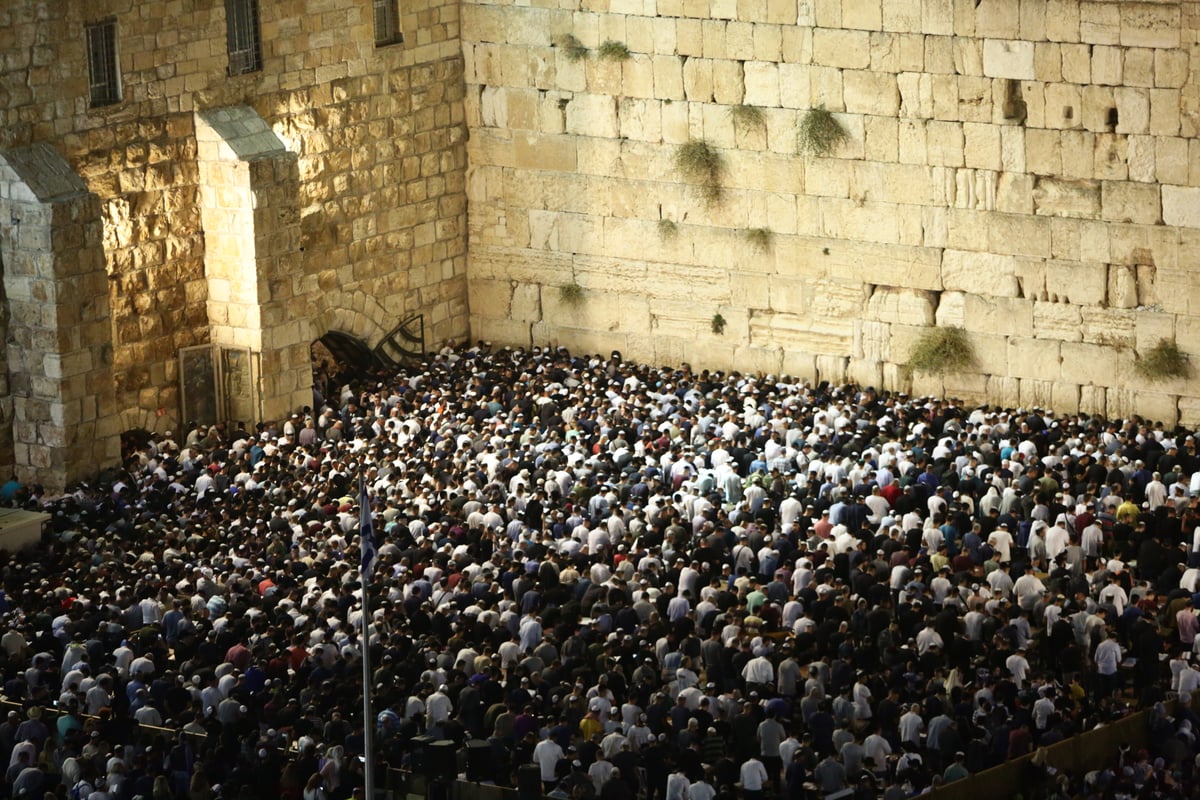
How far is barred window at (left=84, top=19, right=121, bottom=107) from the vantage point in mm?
27297

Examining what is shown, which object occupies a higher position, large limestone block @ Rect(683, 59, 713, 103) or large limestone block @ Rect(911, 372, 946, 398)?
large limestone block @ Rect(683, 59, 713, 103)

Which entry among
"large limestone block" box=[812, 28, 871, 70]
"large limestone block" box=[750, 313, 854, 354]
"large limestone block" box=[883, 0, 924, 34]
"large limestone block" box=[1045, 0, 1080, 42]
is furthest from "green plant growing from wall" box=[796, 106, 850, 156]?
"large limestone block" box=[1045, 0, 1080, 42]

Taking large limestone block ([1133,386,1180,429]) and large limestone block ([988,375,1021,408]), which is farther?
large limestone block ([988,375,1021,408])

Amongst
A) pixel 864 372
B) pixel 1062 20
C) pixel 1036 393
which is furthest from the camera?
pixel 864 372

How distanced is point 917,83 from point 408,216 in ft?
24.7

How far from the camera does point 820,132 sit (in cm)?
2995

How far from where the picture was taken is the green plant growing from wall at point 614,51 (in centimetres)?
3116

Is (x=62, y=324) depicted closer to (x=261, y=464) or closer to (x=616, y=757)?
(x=261, y=464)

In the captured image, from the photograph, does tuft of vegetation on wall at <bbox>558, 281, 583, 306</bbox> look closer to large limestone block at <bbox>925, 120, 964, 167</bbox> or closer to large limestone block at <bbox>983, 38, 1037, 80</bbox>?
large limestone block at <bbox>925, 120, 964, 167</bbox>

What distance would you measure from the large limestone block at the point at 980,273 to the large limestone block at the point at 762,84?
125 inches

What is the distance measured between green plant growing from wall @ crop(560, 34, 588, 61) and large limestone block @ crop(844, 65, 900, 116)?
13.0 ft

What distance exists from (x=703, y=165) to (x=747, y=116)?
0.94 metres

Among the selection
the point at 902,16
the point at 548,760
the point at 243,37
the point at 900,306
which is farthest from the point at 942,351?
the point at 548,760

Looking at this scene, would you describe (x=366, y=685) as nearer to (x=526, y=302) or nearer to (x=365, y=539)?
(x=365, y=539)
